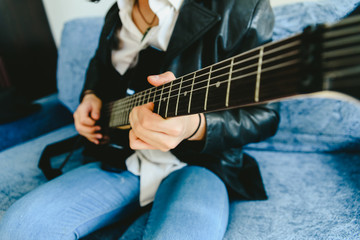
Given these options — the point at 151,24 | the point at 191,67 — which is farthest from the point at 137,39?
the point at 191,67

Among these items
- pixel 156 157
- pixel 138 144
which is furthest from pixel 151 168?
pixel 138 144

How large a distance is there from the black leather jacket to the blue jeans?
8 cm

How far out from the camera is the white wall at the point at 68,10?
59.1 inches

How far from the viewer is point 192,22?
0.60 m

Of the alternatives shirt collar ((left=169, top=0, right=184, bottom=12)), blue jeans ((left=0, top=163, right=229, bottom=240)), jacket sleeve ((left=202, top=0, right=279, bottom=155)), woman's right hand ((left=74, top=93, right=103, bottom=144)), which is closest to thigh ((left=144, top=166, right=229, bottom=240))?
blue jeans ((left=0, top=163, right=229, bottom=240))

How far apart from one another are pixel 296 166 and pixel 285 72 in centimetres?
67

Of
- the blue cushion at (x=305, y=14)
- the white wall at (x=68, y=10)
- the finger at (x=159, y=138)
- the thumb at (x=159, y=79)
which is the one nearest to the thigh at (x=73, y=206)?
the finger at (x=159, y=138)

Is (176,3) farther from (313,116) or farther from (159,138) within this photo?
(313,116)

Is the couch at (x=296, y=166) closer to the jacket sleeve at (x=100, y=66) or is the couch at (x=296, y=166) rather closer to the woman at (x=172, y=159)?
the woman at (x=172, y=159)

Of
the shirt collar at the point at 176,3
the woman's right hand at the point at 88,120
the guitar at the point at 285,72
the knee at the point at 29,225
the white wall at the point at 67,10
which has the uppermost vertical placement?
the white wall at the point at 67,10

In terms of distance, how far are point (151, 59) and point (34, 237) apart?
0.62 m

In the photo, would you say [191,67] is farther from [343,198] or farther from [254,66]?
[343,198]

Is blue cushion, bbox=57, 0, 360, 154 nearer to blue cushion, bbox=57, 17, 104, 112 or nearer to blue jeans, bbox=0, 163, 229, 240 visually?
blue jeans, bbox=0, 163, 229, 240

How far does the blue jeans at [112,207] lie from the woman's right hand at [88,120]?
0.19 metres
